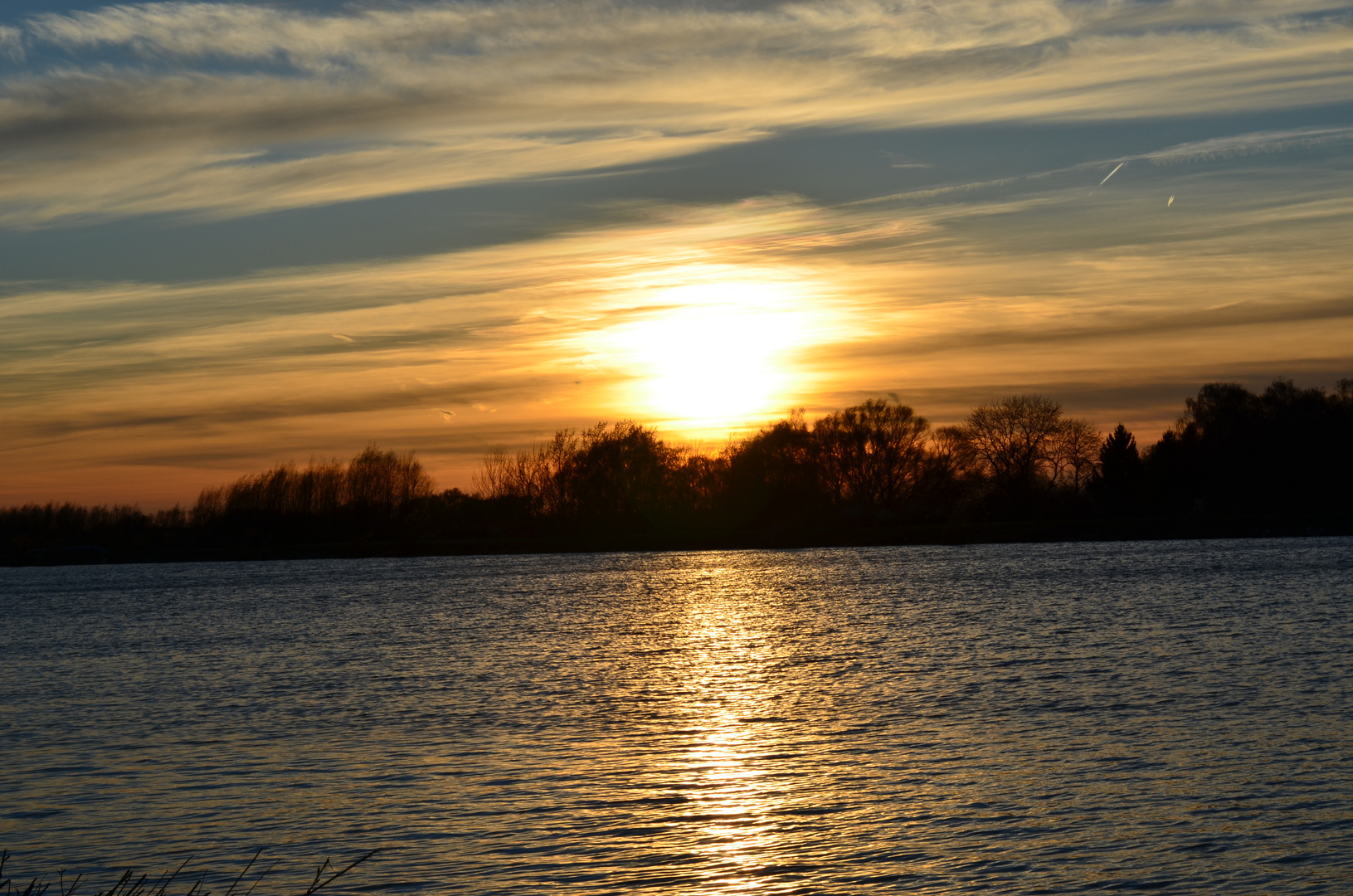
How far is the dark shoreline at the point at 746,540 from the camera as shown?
143 metres

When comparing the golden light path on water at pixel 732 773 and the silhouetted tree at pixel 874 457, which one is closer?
the golden light path on water at pixel 732 773

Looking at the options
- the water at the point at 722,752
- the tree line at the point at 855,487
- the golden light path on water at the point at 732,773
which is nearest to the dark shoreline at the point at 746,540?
the tree line at the point at 855,487

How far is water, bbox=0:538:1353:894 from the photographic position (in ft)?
55.5

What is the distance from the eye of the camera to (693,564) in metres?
133

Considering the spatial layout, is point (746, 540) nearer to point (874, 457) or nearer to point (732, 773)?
point (874, 457)

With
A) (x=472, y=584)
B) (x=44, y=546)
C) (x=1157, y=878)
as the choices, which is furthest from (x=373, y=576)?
(x=1157, y=878)

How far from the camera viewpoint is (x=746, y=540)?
168875mm

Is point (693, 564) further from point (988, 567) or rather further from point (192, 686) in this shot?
point (192, 686)

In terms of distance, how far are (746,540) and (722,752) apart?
144 metres

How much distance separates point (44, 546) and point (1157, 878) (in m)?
212

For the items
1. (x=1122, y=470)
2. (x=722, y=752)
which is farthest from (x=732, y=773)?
(x=1122, y=470)

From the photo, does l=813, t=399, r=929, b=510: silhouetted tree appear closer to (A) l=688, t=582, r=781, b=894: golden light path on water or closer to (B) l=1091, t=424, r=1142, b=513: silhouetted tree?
(B) l=1091, t=424, r=1142, b=513: silhouetted tree

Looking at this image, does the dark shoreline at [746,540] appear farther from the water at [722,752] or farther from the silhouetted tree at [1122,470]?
the water at [722,752]

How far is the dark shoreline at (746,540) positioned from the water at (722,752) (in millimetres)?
89112
